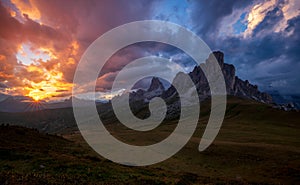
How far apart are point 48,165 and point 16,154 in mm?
6183

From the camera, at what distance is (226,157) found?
4491 centimetres

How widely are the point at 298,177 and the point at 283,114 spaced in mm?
169735

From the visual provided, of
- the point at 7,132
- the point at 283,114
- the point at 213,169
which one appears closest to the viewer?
the point at 213,169

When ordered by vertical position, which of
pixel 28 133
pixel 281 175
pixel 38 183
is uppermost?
pixel 28 133

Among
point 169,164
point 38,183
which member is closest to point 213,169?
point 169,164

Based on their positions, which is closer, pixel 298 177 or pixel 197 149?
A: pixel 298 177

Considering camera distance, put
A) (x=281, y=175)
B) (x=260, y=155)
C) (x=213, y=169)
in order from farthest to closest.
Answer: (x=260, y=155) < (x=213, y=169) < (x=281, y=175)

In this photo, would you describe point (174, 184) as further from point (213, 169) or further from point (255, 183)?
point (213, 169)

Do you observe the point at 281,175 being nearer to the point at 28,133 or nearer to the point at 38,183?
the point at 38,183

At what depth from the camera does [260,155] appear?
1847 inches

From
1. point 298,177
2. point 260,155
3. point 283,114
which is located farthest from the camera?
point 283,114

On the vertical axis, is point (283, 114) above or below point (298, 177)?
above

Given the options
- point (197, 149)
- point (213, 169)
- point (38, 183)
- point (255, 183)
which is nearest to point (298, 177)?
point (255, 183)

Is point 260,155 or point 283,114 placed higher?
point 283,114
